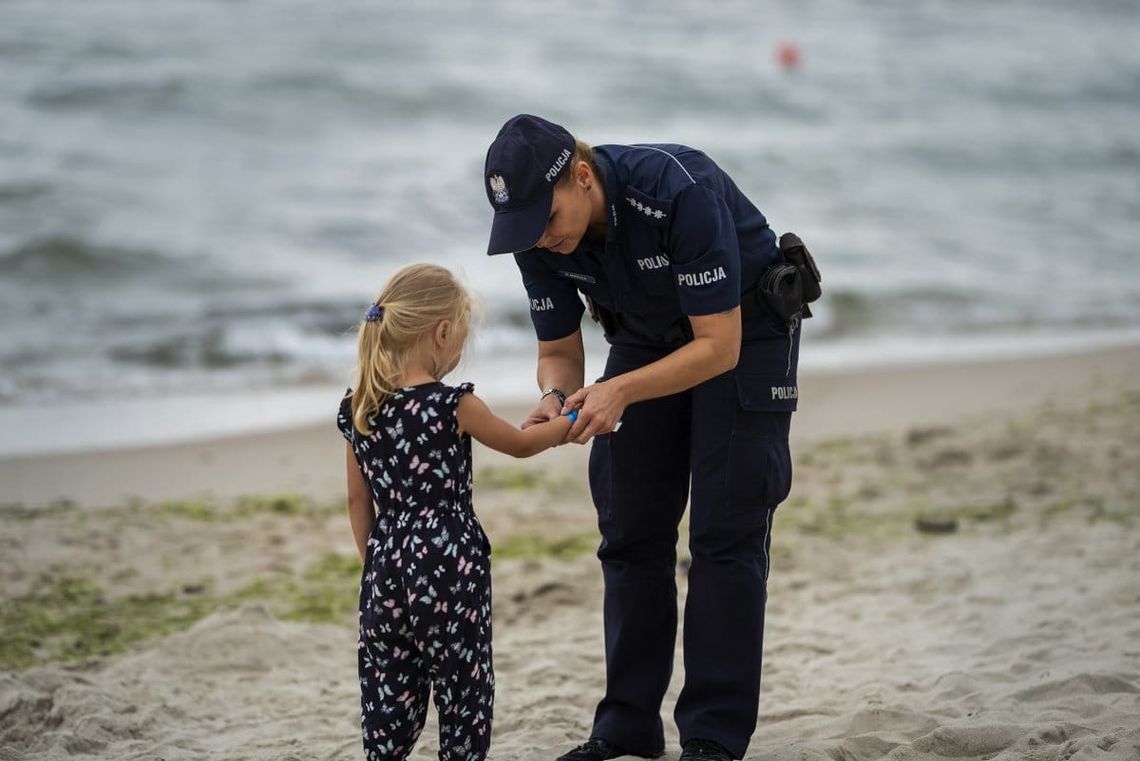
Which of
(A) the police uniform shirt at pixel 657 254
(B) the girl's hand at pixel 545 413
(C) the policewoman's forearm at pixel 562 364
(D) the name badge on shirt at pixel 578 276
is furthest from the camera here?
(C) the policewoman's forearm at pixel 562 364

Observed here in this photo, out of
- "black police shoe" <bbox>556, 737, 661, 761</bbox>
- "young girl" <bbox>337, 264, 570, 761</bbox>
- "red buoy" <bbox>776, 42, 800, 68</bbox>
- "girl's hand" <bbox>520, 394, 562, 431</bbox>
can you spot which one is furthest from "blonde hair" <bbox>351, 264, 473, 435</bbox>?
"red buoy" <bbox>776, 42, 800, 68</bbox>

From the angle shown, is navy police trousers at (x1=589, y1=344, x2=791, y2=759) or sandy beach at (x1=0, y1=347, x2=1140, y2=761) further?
sandy beach at (x1=0, y1=347, x2=1140, y2=761)

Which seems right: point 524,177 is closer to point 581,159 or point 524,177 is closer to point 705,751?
point 581,159

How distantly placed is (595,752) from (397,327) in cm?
130

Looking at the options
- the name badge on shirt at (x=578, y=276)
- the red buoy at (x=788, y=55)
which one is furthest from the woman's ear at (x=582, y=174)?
the red buoy at (x=788, y=55)

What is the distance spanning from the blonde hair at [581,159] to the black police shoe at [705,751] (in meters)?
1.39

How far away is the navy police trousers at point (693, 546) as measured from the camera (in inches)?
123

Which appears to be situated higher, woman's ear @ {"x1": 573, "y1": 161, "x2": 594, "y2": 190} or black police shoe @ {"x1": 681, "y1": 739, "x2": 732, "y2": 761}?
woman's ear @ {"x1": 573, "y1": 161, "x2": 594, "y2": 190}

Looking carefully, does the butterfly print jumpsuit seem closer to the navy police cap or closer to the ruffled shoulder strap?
the ruffled shoulder strap

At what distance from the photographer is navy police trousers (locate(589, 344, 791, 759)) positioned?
3129mm

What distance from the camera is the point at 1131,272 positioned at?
1292 centimetres

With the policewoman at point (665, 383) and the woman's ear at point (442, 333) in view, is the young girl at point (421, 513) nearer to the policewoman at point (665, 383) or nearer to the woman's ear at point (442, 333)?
the woman's ear at point (442, 333)

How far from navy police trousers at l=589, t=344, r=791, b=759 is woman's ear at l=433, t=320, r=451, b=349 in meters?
0.57

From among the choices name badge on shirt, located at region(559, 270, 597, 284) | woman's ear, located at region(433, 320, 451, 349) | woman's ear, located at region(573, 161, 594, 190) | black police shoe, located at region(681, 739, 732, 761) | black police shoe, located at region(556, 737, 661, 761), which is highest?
woman's ear, located at region(573, 161, 594, 190)
